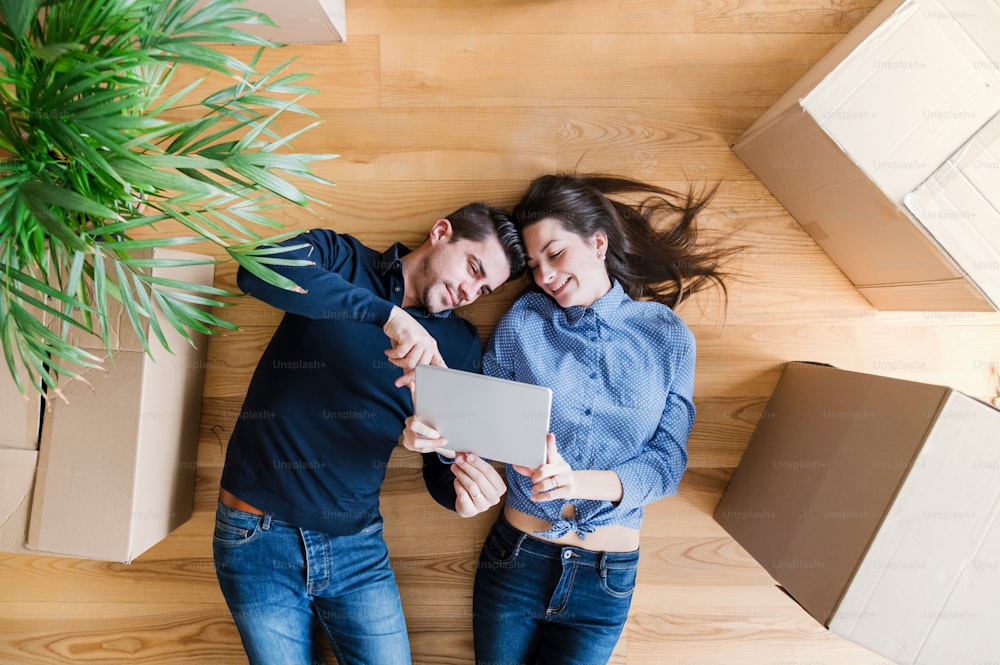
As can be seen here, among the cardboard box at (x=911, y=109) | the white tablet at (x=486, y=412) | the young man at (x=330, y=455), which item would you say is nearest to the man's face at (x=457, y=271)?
the young man at (x=330, y=455)

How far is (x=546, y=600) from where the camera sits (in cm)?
136

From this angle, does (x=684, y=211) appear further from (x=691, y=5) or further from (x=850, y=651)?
(x=850, y=651)

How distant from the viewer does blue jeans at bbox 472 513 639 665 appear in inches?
53.0

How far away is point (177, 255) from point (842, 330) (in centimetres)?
159

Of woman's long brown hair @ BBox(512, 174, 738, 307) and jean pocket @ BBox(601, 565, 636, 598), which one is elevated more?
woman's long brown hair @ BBox(512, 174, 738, 307)

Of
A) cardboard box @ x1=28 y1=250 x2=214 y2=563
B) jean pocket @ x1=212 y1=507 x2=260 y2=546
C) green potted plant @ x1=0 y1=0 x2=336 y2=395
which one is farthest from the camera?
jean pocket @ x1=212 y1=507 x2=260 y2=546

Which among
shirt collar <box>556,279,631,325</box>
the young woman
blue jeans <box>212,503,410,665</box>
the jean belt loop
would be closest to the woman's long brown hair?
the young woman

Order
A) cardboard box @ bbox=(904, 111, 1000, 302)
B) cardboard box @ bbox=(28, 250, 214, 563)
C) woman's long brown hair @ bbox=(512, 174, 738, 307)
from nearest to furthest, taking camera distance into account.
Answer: cardboard box @ bbox=(904, 111, 1000, 302)
cardboard box @ bbox=(28, 250, 214, 563)
woman's long brown hair @ bbox=(512, 174, 738, 307)

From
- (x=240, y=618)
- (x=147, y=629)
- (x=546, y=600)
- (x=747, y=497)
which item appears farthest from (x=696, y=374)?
(x=147, y=629)

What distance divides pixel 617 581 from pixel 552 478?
34 cm

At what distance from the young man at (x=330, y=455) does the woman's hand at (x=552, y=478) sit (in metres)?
0.12

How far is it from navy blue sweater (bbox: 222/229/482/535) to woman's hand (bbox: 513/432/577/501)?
240 mm

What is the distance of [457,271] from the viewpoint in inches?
51.6

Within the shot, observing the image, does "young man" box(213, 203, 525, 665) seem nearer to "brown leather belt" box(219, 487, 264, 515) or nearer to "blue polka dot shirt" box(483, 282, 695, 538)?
"brown leather belt" box(219, 487, 264, 515)
